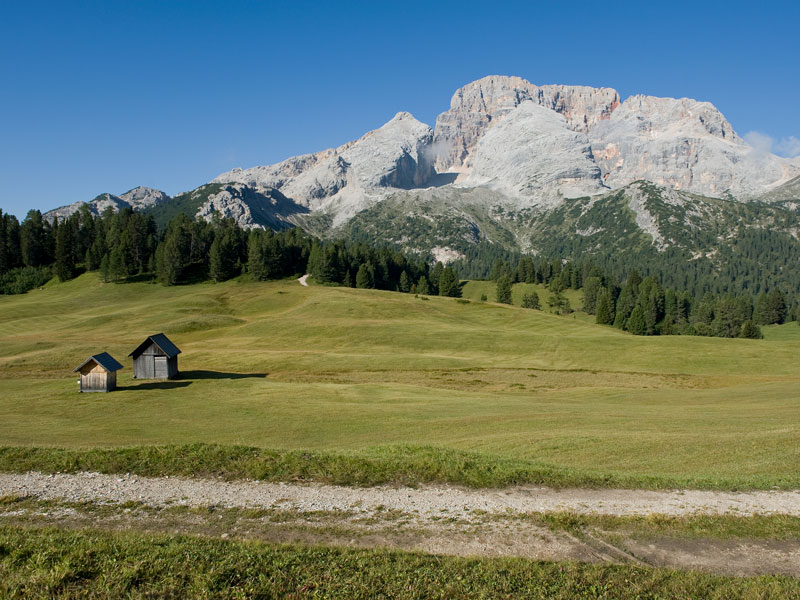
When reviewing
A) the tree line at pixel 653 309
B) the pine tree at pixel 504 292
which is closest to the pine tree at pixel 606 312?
the tree line at pixel 653 309

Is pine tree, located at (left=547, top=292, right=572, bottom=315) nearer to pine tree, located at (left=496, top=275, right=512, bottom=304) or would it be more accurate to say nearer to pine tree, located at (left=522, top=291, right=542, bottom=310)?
pine tree, located at (left=522, top=291, right=542, bottom=310)

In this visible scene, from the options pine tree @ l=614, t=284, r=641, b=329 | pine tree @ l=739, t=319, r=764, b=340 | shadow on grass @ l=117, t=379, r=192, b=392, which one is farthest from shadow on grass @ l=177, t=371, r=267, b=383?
pine tree @ l=739, t=319, r=764, b=340

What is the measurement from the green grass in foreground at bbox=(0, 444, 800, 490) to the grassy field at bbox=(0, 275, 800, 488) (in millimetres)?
377

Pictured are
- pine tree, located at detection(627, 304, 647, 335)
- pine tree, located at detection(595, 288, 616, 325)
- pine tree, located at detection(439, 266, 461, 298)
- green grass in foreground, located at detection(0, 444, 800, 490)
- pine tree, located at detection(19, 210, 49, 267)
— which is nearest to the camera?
green grass in foreground, located at detection(0, 444, 800, 490)

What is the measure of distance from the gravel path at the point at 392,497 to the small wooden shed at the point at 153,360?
1603 inches

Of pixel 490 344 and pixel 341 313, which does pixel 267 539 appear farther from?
pixel 341 313

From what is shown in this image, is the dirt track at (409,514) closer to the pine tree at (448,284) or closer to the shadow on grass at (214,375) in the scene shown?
the shadow on grass at (214,375)

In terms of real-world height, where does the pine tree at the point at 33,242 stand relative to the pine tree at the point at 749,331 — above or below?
above

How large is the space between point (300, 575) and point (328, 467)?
9109 millimetres

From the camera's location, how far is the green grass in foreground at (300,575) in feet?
30.0

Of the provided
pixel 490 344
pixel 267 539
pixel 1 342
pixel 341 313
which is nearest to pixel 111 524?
pixel 267 539

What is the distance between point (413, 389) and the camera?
52.8 m

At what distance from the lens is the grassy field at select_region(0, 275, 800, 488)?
24500mm

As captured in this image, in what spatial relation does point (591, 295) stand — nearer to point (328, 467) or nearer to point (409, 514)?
point (328, 467)
